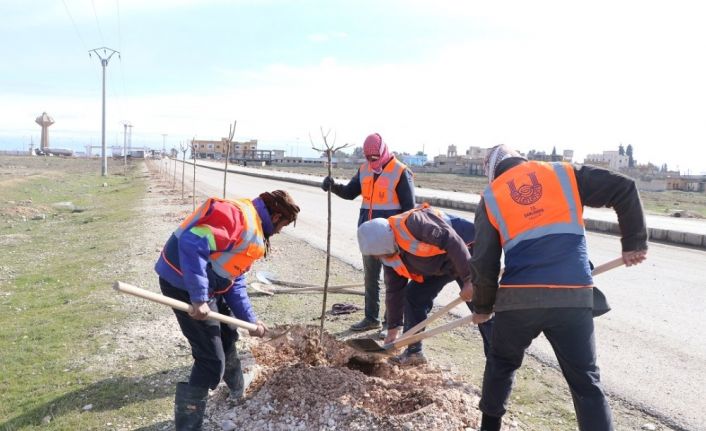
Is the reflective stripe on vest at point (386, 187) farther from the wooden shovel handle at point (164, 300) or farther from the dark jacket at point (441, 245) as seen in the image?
the wooden shovel handle at point (164, 300)

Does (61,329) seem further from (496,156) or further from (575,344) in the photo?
(575,344)

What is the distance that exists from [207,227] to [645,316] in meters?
5.08

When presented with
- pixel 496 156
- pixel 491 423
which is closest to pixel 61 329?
pixel 491 423

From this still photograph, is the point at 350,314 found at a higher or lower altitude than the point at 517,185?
lower

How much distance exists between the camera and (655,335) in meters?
5.55

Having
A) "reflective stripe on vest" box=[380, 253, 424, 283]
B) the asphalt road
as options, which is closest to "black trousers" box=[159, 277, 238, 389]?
"reflective stripe on vest" box=[380, 253, 424, 283]

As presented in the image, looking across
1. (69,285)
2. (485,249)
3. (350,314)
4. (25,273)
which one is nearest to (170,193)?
(25,273)

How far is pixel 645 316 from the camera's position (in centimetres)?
619

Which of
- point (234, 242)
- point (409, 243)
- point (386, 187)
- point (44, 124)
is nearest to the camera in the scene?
point (234, 242)

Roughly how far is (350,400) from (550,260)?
5.27 feet

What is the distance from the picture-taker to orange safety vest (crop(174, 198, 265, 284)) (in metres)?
3.20

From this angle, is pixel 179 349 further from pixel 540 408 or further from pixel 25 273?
pixel 25 273

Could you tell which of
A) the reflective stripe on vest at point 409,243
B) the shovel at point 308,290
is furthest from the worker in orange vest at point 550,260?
the shovel at point 308,290

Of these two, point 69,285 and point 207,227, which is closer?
point 207,227
